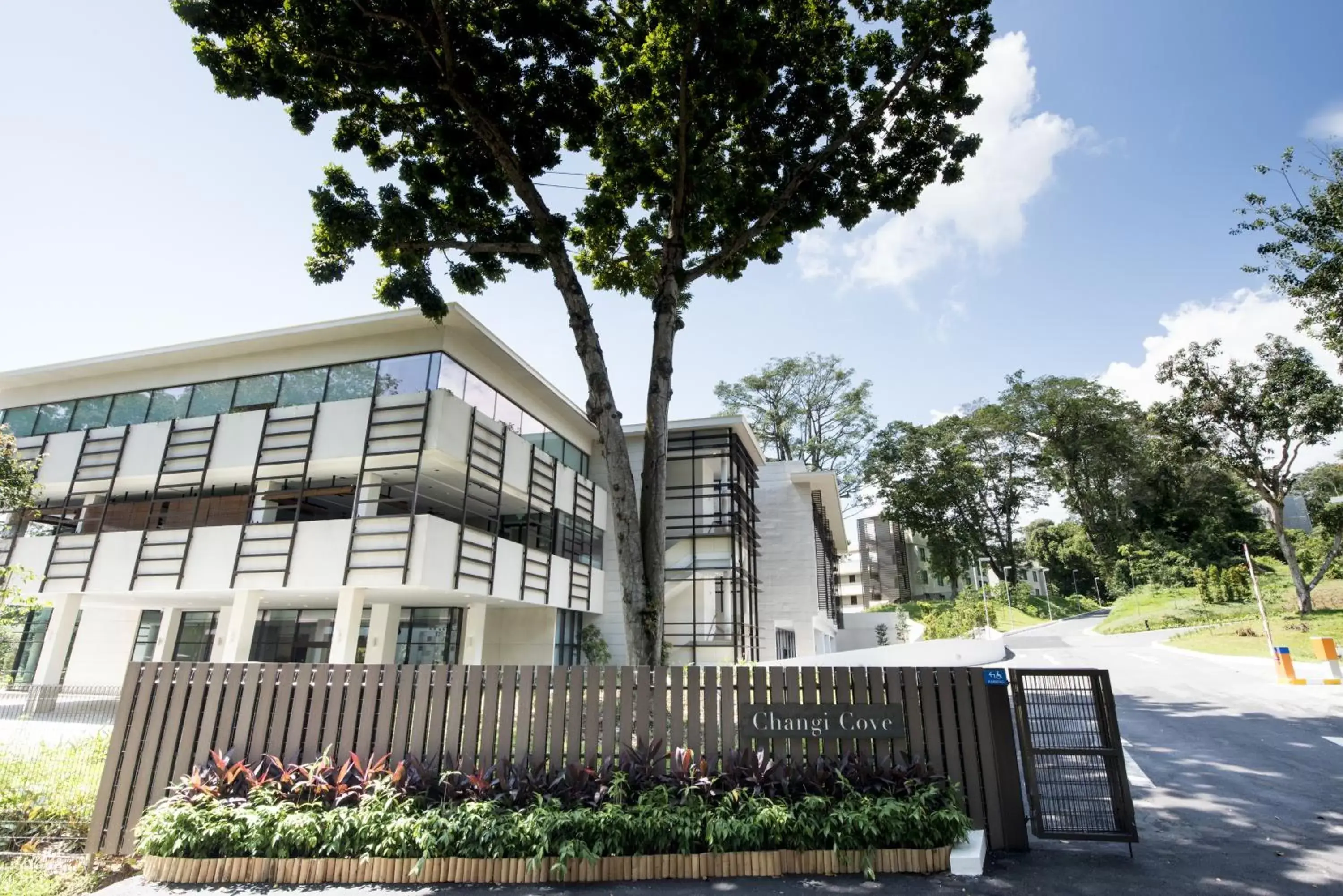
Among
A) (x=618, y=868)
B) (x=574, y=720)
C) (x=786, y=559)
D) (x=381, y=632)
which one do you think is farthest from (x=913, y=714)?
(x=786, y=559)

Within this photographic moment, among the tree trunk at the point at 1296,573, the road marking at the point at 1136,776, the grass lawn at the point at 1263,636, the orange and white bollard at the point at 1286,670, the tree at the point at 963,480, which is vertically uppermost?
the tree at the point at 963,480

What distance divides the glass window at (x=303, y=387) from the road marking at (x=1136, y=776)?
16.0m

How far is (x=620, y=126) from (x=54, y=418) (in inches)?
738

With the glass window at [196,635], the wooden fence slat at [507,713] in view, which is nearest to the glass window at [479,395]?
the wooden fence slat at [507,713]

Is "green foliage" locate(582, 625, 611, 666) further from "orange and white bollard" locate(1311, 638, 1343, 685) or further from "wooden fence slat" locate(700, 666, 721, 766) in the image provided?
"orange and white bollard" locate(1311, 638, 1343, 685)

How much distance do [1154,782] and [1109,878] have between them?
3.46m

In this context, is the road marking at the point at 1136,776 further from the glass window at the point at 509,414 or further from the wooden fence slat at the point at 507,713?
the glass window at the point at 509,414

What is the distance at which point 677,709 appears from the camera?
18.6ft

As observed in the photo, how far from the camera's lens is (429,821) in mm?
4922

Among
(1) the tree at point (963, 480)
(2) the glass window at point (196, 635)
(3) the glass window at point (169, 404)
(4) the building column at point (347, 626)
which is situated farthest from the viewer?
(1) the tree at point (963, 480)

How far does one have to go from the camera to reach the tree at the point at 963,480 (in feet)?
145

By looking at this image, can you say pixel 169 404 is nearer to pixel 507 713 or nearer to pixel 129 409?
pixel 129 409

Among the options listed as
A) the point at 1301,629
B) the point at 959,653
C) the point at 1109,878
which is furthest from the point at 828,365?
the point at 1109,878

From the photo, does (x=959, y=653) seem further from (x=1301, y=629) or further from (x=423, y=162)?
(x=423, y=162)
